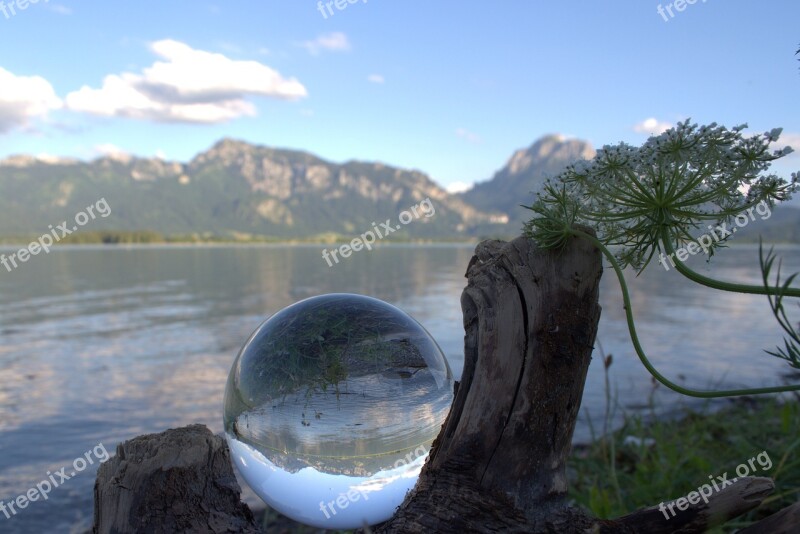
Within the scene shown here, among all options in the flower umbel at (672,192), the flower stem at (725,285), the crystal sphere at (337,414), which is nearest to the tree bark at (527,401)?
the flower umbel at (672,192)

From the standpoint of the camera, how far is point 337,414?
9.48 ft

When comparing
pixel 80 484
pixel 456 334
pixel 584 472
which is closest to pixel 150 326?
pixel 456 334

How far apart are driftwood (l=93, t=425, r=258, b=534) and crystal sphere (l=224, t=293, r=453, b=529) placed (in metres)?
0.27

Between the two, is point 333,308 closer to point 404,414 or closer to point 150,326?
point 404,414

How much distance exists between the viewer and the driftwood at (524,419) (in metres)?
2.26

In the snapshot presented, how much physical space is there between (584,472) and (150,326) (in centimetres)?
1636
